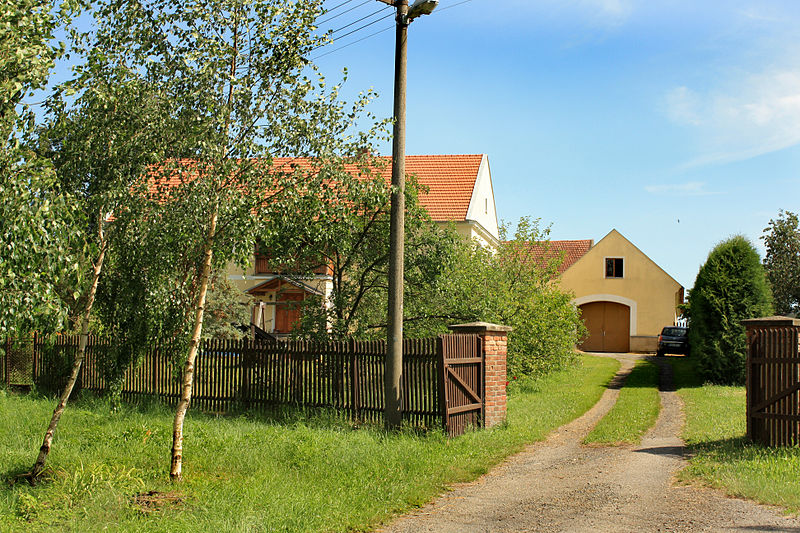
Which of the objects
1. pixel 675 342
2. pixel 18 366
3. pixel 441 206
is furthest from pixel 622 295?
pixel 18 366

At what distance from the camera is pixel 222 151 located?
8273 millimetres

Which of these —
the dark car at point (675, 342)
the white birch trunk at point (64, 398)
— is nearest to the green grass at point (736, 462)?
the white birch trunk at point (64, 398)

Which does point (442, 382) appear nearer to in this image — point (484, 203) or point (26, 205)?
point (26, 205)

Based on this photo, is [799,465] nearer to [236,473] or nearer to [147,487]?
[236,473]

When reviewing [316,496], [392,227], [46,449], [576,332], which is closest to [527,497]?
[316,496]

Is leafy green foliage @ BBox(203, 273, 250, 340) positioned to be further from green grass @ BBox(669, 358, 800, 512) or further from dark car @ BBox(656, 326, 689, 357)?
dark car @ BBox(656, 326, 689, 357)

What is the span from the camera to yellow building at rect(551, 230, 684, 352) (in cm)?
3719

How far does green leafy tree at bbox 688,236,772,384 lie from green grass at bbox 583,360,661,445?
5.74ft

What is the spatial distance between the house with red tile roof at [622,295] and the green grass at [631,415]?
1578 centimetres

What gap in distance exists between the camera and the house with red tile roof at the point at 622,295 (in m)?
37.2

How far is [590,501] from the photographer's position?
24.5 ft

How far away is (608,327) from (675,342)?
6617 mm

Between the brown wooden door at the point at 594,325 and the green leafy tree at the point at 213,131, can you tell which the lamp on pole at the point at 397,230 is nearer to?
the green leafy tree at the point at 213,131

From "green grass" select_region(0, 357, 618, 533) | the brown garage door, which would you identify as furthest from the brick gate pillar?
the brown garage door
